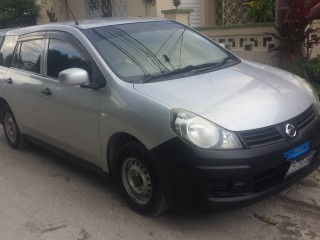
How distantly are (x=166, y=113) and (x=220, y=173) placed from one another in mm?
637

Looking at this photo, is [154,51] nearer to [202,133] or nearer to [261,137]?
[202,133]

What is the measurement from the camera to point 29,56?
565cm

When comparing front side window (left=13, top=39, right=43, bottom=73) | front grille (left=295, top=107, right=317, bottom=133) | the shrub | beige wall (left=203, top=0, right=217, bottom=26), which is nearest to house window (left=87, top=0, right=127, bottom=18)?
beige wall (left=203, top=0, right=217, bottom=26)

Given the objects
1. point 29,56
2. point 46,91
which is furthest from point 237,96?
point 29,56

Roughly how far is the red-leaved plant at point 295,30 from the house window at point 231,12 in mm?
4966

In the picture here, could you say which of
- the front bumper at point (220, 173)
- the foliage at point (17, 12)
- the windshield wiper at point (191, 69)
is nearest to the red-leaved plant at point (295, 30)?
the windshield wiper at point (191, 69)

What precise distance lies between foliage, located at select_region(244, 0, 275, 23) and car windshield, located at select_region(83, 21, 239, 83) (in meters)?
4.04

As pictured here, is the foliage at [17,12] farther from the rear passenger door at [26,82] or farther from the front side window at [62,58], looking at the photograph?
the front side window at [62,58]

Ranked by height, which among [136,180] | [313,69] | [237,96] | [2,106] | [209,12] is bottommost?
[136,180]

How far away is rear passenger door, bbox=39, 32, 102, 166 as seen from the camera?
4395 mm

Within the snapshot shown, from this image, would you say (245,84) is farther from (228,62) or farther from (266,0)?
(266,0)

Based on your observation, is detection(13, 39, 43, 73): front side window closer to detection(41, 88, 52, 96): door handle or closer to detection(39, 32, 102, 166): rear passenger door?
detection(39, 32, 102, 166): rear passenger door

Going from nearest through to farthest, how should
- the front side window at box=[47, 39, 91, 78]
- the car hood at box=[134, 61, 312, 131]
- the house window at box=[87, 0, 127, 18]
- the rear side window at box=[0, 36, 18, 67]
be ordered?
1. the car hood at box=[134, 61, 312, 131]
2. the front side window at box=[47, 39, 91, 78]
3. the rear side window at box=[0, 36, 18, 67]
4. the house window at box=[87, 0, 127, 18]

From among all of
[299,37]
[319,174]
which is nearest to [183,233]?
[319,174]
